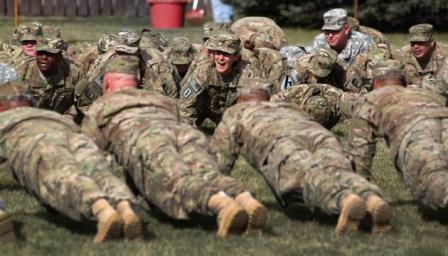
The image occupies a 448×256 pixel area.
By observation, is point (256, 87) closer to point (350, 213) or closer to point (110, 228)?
point (350, 213)

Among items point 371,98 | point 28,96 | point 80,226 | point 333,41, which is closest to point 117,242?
point 80,226

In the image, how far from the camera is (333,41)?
17.7 meters

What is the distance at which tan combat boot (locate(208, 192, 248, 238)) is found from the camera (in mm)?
9724

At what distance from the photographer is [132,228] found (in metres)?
9.61

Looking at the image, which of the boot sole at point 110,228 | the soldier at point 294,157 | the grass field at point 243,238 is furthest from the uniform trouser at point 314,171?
the boot sole at point 110,228

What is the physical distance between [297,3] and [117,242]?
20573 mm

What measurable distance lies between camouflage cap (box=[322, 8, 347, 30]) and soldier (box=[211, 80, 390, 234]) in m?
6.08

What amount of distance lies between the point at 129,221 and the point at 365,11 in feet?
65.7

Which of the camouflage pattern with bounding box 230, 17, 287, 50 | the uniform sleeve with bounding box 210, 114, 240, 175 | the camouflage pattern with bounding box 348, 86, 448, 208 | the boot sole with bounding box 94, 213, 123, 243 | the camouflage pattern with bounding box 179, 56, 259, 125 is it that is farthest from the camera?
the camouflage pattern with bounding box 230, 17, 287, 50

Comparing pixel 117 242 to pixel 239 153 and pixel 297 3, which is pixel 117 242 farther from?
pixel 297 3

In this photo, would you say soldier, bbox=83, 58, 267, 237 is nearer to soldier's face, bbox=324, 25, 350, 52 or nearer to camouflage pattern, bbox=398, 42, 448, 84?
camouflage pattern, bbox=398, 42, 448, 84

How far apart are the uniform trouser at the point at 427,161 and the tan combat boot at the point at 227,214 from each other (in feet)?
5.06

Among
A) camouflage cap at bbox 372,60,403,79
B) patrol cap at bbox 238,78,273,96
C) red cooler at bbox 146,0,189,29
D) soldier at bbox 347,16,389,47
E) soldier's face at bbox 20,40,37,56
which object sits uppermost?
camouflage cap at bbox 372,60,403,79

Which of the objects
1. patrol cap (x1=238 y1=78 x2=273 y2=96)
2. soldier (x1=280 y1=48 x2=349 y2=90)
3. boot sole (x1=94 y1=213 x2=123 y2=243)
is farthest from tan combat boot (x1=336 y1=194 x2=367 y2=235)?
soldier (x1=280 y1=48 x2=349 y2=90)
